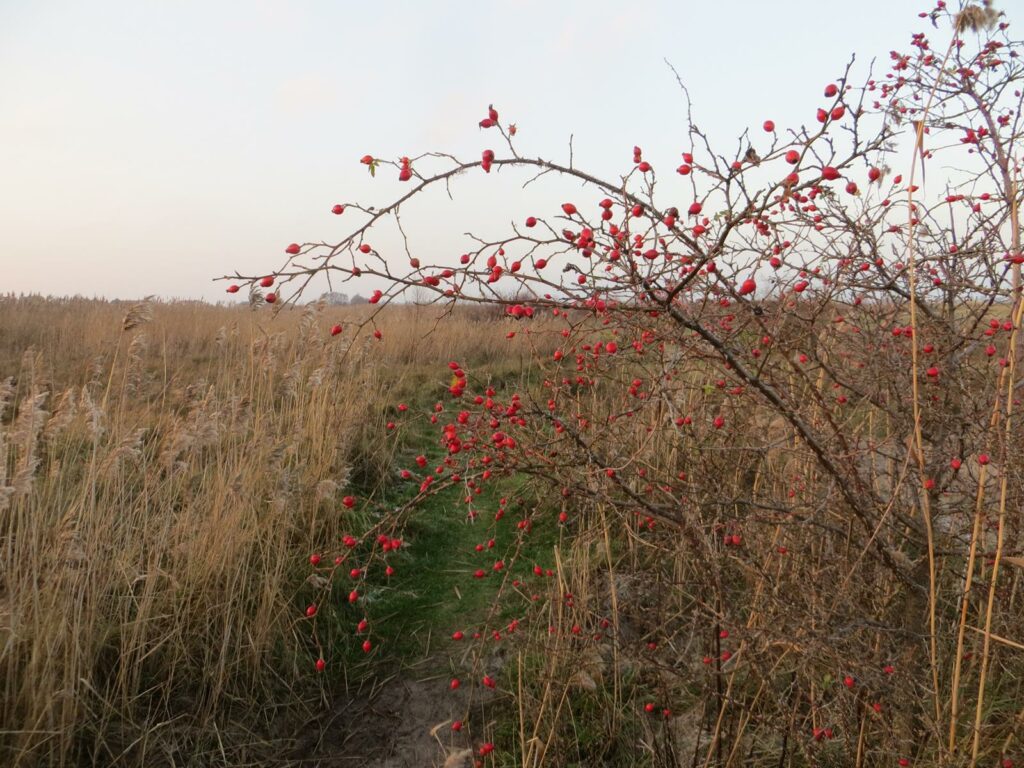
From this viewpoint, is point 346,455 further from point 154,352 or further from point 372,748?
point 154,352

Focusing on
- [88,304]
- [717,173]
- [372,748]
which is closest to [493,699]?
[372,748]

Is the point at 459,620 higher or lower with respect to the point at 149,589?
lower

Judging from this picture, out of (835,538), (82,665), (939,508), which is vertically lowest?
(82,665)

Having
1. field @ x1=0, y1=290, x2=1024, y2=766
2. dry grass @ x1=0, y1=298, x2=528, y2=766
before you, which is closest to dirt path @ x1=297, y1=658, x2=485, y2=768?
field @ x1=0, y1=290, x2=1024, y2=766

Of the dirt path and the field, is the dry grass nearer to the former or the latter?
the field

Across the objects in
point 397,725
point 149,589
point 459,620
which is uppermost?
point 149,589

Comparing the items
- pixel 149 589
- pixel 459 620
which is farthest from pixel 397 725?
pixel 149 589

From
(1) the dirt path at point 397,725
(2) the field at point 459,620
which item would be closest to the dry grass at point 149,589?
(2) the field at point 459,620

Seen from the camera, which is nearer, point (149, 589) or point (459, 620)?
point (149, 589)

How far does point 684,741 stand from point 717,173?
73.3 inches

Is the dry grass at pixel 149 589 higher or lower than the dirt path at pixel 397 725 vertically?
higher

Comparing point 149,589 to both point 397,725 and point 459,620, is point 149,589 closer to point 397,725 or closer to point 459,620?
point 397,725

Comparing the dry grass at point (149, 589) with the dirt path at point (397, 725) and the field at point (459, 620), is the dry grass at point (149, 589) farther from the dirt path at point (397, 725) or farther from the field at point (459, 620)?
the dirt path at point (397, 725)

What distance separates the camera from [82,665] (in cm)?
233
